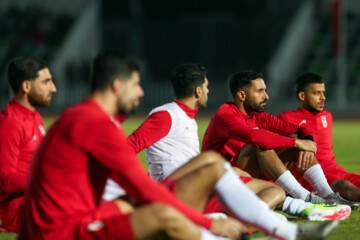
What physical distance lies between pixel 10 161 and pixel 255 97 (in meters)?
2.63

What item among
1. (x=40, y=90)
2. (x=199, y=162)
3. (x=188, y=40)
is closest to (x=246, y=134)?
(x=199, y=162)

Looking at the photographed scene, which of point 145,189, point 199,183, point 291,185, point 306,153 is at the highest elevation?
point 145,189

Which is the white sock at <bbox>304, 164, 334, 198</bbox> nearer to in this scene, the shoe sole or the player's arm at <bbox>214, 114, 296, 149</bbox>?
the player's arm at <bbox>214, 114, 296, 149</bbox>

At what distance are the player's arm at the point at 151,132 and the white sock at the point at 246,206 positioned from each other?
150cm

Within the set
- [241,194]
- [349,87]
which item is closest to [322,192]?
[241,194]

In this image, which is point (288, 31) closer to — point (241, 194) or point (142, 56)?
point (142, 56)

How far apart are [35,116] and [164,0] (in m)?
28.3

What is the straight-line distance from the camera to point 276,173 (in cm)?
621

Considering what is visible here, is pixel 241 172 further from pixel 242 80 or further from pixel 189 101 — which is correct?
pixel 242 80

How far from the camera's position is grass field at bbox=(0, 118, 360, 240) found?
531 centimetres

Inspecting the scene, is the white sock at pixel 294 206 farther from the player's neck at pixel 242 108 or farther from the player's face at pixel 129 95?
the player's face at pixel 129 95

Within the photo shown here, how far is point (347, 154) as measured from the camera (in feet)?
41.6

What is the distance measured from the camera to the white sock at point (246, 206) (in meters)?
4.06

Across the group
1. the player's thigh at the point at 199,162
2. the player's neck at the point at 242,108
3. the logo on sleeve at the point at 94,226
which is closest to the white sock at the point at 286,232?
the player's thigh at the point at 199,162
